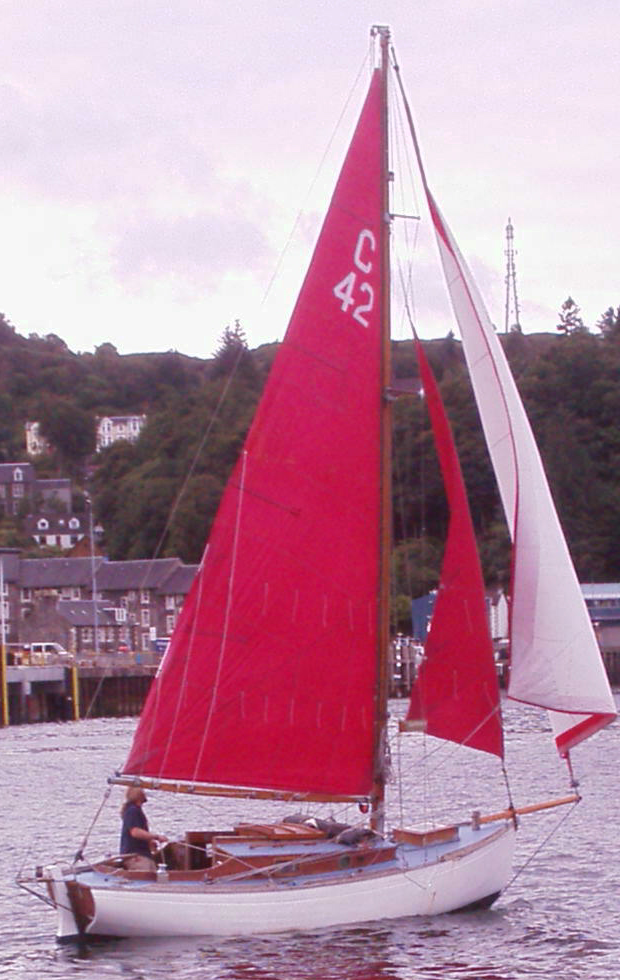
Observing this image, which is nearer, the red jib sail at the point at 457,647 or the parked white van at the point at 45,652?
the red jib sail at the point at 457,647

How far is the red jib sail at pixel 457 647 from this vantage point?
26.7m

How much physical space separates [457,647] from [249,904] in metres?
4.86

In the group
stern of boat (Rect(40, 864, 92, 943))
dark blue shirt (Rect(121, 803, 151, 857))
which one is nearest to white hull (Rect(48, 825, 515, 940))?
stern of boat (Rect(40, 864, 92, 943))

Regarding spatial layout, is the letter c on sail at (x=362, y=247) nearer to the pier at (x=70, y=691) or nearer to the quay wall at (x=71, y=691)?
the quay wall at (x=71, y=691)

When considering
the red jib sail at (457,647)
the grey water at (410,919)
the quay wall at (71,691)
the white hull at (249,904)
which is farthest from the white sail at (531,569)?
the quay wall at (71,691)

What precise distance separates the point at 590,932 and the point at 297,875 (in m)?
5.17

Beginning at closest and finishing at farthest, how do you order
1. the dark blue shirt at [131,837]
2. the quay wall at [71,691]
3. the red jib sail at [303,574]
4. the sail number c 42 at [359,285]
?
the dark blue shirt at [131,837] → the red jib sail at [303,574] → the sail number c 42 at [359,285] → the quay wall at [71,691]

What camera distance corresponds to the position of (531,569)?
2634cm

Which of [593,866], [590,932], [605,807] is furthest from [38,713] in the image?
[590,932]

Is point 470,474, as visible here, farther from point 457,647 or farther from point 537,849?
point 457,647

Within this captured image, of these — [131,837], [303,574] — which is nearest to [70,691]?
[303,574]

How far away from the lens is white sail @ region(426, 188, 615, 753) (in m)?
26.0

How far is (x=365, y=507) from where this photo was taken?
88.7ft

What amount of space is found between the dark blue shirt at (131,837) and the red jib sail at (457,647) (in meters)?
4.15
